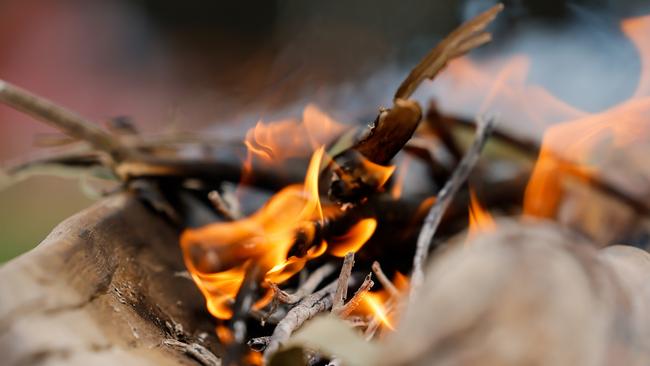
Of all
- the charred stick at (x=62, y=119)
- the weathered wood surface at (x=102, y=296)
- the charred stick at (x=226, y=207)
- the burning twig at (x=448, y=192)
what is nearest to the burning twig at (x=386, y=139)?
the burning twig at (x=448, y=192)

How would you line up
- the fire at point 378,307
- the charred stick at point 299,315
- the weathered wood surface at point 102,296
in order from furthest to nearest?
1. the fire at point 378,307
2. the charred stick at point 299,315
3. the weathered wood surface at point 102,296

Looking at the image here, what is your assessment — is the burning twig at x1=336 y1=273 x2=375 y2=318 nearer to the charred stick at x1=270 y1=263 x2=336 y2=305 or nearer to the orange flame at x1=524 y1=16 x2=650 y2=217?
the charred stick at x1=270 y1=263 x2=336 y2=305

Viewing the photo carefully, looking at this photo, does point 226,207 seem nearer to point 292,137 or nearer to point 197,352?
point 292,137

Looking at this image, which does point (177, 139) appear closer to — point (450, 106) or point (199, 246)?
point (199, 246)

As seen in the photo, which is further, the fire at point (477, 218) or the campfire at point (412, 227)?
the fire at point (477, 218)

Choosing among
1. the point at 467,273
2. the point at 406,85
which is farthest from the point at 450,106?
the point at 467,273

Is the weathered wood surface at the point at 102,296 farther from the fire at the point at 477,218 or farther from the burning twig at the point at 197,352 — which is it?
the fire at the point at 477,218

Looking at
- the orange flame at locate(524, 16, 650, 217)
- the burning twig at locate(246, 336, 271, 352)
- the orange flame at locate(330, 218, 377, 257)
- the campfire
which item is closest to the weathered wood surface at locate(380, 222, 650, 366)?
the campfire
